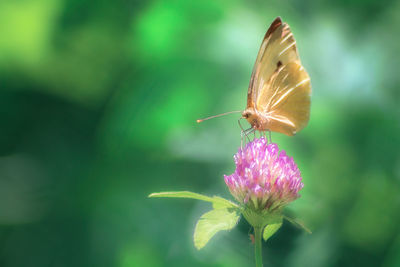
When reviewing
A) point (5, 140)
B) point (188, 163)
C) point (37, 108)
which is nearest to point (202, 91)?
point (188, 163)

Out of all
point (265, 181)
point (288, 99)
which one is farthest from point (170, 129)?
point (265, 181)

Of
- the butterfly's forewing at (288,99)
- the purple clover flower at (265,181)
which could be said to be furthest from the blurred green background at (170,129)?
the purple clover flower at (265,181)

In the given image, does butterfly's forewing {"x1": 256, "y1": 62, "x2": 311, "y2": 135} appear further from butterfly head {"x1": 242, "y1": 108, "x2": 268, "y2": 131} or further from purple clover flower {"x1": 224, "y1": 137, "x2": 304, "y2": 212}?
purple clover flower {"x1": 224, "y1": 137, "x2": 304, "y2": 212}

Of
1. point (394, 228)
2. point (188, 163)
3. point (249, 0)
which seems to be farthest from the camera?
point (249, 0)

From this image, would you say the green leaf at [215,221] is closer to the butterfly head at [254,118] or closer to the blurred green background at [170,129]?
the butterfly head at [254,118]

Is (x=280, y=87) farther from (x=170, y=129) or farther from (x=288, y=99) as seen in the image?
(x=170, y=129)

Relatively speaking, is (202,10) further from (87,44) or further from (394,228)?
(394,228)

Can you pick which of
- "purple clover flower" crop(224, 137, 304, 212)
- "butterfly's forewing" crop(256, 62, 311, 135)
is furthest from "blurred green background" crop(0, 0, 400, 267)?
"purple clover flower" crop(224, 137, 304, 212)
